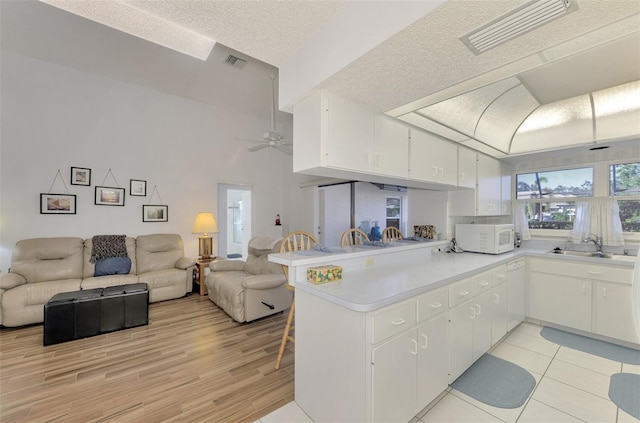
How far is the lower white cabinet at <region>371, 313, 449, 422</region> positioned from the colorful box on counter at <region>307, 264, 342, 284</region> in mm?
571

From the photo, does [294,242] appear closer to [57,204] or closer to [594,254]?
[594,254]

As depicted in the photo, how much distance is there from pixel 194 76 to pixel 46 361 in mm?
3905

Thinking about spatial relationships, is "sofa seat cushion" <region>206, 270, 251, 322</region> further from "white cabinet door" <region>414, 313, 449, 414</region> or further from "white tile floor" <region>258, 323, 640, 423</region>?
"white cabinet door" <region>414, 313, 449, 414</region>

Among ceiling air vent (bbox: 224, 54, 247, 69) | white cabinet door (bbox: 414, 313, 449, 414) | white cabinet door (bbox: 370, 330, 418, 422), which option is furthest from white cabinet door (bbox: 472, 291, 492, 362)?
ceiling air vent (bbox: 224, 54, 247, 69)

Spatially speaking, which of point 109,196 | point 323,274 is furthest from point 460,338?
point 109,196

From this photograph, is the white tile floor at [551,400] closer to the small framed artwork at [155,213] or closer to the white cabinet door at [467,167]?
the white cabinet door at [467,167]

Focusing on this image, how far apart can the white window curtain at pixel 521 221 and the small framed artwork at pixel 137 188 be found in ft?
19.5

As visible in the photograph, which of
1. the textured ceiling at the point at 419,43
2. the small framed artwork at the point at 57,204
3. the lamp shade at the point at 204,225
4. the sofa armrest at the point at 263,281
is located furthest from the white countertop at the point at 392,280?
the small framed artwork at the point at 57,204

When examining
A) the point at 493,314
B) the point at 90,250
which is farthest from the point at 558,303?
the point at 90,250

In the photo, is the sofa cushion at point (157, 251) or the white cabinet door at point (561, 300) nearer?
the white cabinet door at point (561, 300)

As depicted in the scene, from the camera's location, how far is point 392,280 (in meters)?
1.87

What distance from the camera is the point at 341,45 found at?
1498 millimetres

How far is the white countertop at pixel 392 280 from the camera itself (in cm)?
146

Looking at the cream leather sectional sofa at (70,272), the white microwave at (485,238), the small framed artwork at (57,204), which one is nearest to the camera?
the white microwave at (485,238)
